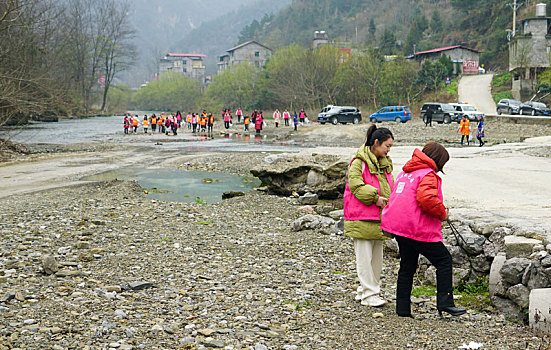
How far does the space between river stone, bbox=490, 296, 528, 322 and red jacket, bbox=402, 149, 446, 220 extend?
1.39m

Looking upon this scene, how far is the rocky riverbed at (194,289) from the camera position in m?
5.32

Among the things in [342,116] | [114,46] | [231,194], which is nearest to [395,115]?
[342,116]

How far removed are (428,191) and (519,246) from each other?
1754 millimetres

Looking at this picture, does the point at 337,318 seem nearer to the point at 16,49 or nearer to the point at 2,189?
the point at 2,189

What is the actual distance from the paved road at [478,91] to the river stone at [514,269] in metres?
49.5

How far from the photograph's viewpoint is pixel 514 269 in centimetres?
596

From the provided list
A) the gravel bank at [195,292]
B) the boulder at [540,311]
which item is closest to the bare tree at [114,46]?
the gravel bank at [195,292]

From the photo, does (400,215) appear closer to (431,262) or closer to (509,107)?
(431,262)

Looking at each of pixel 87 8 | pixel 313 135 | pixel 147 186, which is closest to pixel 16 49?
pixel 313 135

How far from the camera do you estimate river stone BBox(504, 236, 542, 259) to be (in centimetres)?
A: 621

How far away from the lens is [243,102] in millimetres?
87188

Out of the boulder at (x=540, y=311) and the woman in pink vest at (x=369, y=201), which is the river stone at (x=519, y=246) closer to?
the boulder at (x=540, y=311)

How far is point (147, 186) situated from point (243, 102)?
2796 inches

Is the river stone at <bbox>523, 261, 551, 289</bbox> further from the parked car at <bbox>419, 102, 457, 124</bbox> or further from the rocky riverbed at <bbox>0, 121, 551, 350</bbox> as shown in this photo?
the parked car at <bbox>419, 102, 457, 124</bbox>
